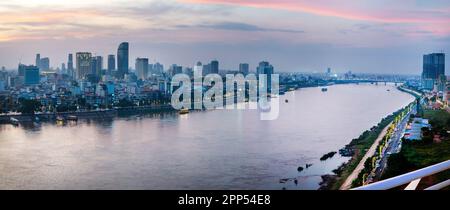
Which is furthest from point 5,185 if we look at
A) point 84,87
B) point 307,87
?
point 307,87

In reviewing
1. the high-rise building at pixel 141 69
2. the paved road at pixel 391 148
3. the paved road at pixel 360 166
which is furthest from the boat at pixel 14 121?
the high-rise building at pixel 141 69

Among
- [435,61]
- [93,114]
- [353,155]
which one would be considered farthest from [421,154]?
[93,114]

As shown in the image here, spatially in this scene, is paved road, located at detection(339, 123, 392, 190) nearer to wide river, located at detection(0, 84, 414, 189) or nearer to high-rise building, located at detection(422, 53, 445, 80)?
wide river, located at detection(0, 84, 414, 189)

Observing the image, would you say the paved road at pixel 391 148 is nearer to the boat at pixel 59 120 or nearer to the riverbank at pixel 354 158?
the riverbank at pixel 354 158

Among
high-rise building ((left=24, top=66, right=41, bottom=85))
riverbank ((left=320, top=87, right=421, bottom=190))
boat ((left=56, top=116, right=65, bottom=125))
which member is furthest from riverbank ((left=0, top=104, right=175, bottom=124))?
high-rise building ((left=24, top=66, right=41, bottom=85))
